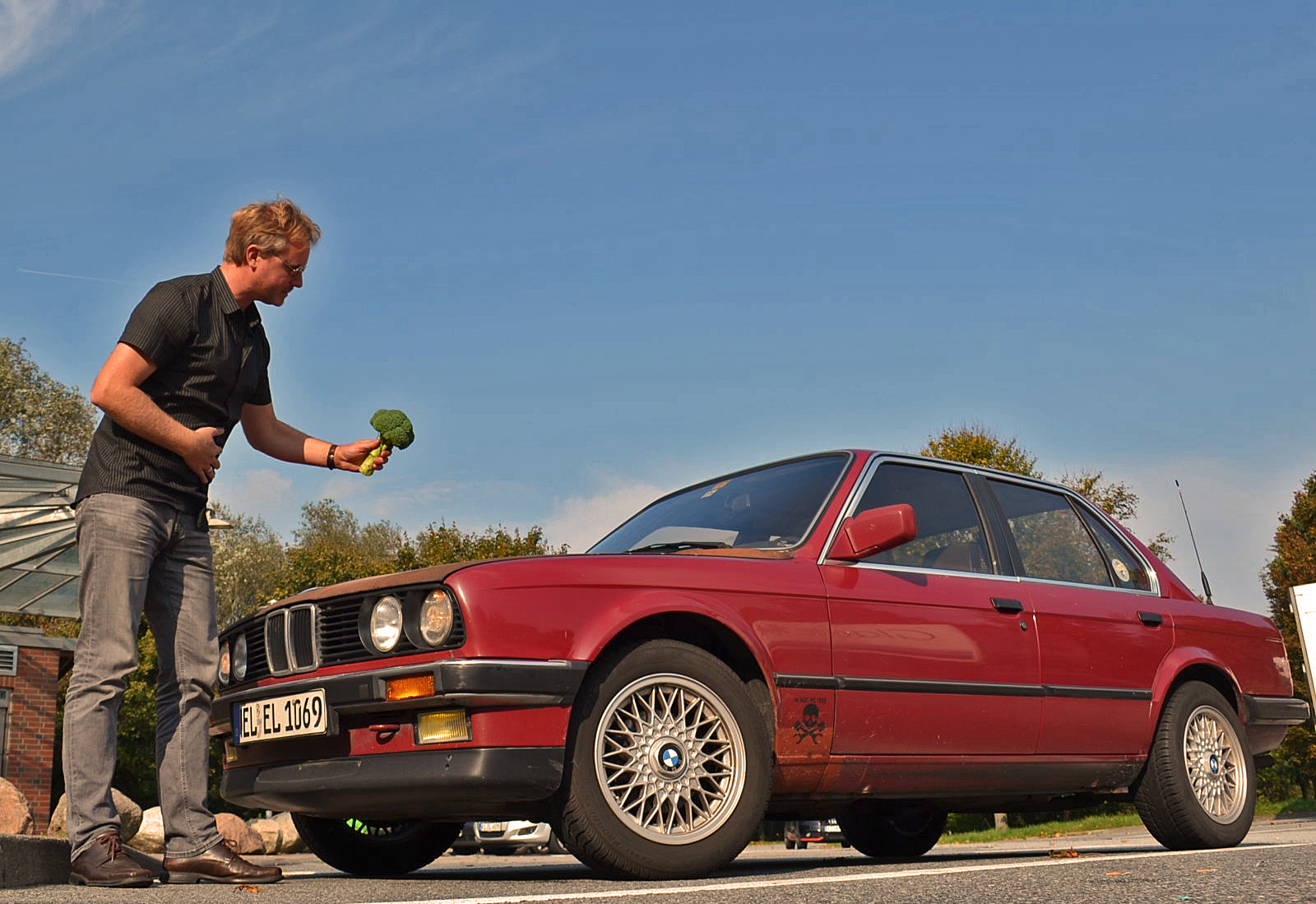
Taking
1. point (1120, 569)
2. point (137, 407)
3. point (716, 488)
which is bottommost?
point (1120, 569)

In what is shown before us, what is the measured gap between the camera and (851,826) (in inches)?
269

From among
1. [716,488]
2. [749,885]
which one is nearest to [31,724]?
[716,488]

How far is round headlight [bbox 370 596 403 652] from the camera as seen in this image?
4109 millimetres

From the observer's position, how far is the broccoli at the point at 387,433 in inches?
192

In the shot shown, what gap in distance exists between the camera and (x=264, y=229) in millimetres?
4496

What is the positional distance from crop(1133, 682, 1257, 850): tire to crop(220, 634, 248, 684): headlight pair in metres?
3.98

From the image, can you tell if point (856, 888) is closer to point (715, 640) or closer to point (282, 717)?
point (715, 640)

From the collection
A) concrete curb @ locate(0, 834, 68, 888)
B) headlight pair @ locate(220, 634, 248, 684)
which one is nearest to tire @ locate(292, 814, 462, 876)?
headlight pair @ locate(220, 634, 248, 684)

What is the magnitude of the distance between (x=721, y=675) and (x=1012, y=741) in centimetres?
159

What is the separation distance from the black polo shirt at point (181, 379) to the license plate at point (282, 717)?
2.35 feet

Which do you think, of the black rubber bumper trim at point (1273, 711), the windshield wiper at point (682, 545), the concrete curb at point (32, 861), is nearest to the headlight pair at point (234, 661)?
the concrete curb at point (32, 861)

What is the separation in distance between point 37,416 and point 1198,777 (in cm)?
4433

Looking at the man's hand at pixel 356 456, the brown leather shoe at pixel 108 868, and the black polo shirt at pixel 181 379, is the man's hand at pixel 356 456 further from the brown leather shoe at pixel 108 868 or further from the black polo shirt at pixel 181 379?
the brown leather shoe at pixel 108 868

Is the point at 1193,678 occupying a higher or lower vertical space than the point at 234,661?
lower
